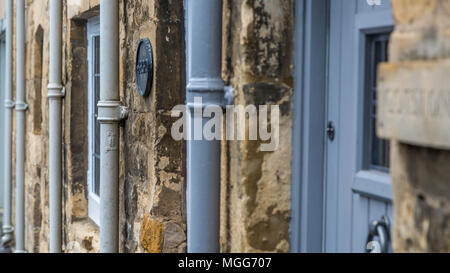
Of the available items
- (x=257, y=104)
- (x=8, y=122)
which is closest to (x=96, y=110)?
(x=257, y=104)

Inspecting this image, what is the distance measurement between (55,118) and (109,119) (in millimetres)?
1763

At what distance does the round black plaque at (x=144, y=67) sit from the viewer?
10.9 feet

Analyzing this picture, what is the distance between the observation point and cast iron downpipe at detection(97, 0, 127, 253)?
3.83 metres

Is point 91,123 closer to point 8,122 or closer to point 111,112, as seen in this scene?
point 111,112

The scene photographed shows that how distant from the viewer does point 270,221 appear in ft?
8.20

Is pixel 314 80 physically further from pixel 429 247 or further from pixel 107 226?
pixel 107 226

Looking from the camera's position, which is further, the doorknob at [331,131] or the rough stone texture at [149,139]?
the rough stone texture at [149,139]

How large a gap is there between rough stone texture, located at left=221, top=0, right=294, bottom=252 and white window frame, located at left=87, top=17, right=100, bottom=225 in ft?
9.14

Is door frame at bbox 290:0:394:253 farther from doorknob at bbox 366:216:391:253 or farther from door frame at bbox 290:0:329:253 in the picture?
doorknob at bbox 366:216:391:253

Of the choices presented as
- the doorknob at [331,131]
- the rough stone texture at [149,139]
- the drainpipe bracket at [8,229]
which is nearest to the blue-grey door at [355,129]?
the doorknob at [331,131]

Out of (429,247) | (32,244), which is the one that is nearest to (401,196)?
(429,247)

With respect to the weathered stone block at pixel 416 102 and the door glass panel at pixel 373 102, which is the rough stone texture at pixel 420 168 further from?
the door glass panel at pixel 373 102

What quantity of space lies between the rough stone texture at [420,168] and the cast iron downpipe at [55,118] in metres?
4.17
